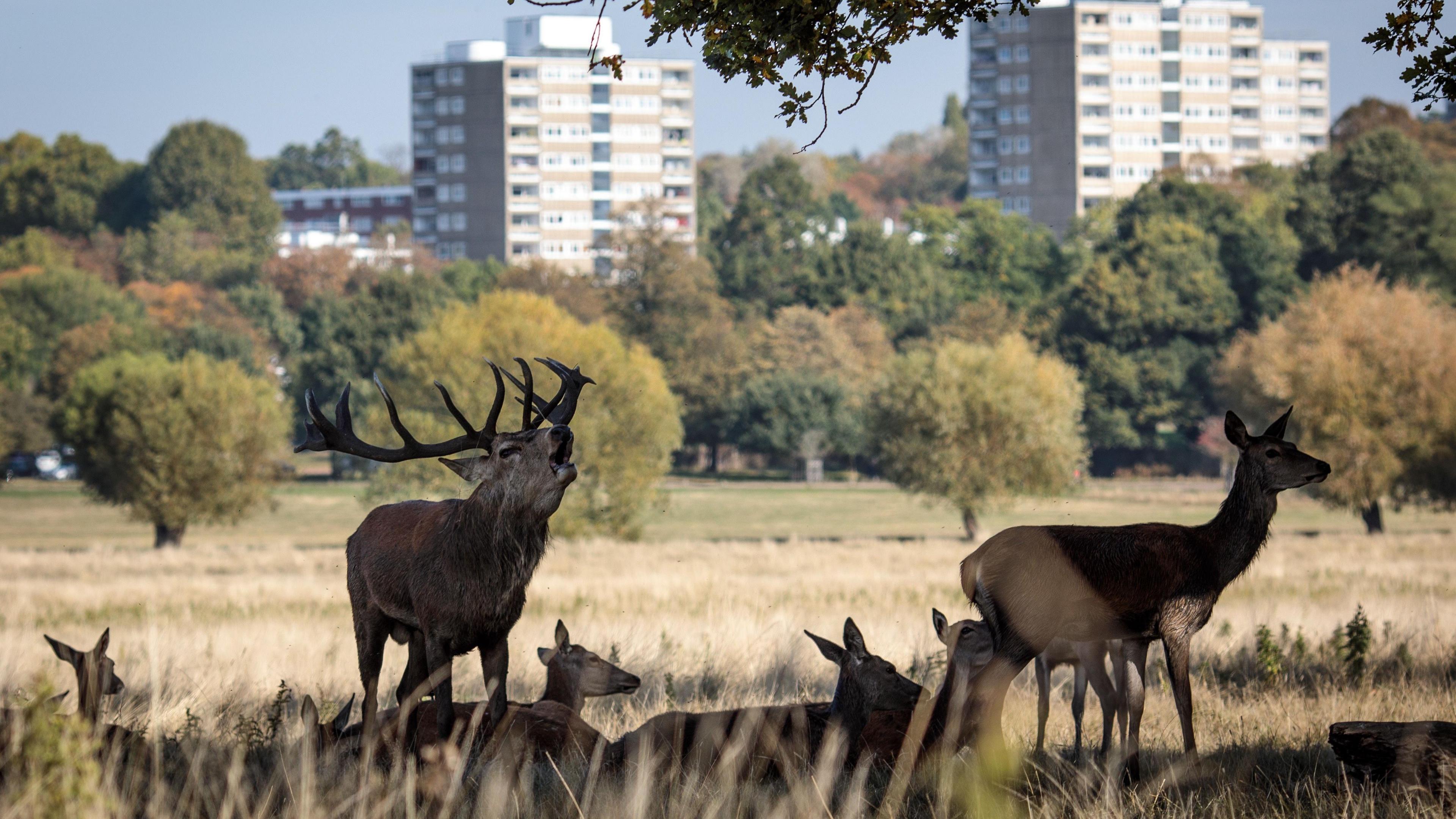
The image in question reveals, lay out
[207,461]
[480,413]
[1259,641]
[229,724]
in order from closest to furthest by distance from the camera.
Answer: [229,724] → [1259,641] → [480,413] → [207,461]

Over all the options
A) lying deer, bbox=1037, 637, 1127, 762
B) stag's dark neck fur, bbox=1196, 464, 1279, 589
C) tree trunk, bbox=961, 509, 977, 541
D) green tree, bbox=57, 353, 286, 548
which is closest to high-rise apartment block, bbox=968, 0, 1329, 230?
tree trunk, bbox=961, 509, 977, 541

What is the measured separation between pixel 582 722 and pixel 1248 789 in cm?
347

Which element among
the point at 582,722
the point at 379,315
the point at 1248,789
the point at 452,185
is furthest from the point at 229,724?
the point at 452,185

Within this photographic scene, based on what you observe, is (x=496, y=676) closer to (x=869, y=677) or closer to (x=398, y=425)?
(x=398, y=425)

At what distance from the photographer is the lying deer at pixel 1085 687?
27.6 ft

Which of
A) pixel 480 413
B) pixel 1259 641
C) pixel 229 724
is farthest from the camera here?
pixel 480 413

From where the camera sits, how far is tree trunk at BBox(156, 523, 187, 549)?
4506cm

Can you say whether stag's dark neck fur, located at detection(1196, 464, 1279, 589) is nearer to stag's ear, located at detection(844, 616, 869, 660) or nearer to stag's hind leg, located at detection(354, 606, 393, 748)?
stag's ear, located at detection(844, 616, 869, 660)

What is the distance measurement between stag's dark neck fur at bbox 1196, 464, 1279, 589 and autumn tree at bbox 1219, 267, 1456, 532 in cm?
3435

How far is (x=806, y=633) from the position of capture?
725 centimetres

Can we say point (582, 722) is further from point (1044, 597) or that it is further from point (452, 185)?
point (452, 185)

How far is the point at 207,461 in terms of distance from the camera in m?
42.7

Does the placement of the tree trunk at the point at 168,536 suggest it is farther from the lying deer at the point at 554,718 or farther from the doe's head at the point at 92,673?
the lying deer at the point at 554,718

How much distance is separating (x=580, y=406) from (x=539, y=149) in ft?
365
